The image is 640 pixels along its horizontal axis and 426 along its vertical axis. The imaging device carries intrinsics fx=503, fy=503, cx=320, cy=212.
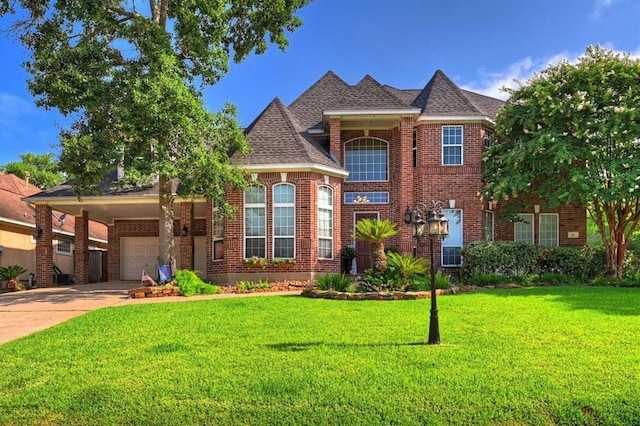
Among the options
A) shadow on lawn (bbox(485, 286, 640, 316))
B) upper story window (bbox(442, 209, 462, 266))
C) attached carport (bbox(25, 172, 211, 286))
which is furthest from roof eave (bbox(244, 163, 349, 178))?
shadow on lawn (bbox(485, 286, 640, 316))

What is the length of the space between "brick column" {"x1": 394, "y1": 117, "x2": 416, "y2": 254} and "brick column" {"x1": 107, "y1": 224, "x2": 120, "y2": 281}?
44.6 feet

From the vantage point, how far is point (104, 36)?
1555 centimetres

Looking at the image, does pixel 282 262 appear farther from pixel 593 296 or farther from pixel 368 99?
pixel 593 296

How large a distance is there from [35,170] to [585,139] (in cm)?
4670

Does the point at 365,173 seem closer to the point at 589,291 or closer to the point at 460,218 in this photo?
the point at 460,218

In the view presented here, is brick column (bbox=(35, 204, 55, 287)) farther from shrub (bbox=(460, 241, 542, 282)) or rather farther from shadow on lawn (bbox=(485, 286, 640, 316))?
shadow on lawn (bbox=(485, 286, 640, 316))

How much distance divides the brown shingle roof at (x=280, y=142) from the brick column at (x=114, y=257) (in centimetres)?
1005

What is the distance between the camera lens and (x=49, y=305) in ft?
42.7

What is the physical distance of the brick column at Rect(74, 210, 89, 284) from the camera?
819 inches

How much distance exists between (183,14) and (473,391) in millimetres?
12657

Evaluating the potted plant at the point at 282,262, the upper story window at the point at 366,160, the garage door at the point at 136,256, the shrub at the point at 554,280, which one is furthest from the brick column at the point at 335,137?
the garage door at the point at 136,256

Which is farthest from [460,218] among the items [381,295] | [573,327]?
[573,327]

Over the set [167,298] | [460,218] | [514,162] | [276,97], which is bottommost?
[167,298]

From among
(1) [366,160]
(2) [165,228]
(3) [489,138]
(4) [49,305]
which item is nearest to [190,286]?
(2) [165,228]
